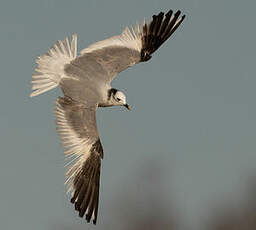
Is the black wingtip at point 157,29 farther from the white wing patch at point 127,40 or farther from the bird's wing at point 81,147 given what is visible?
the bird's wing at point 81,147

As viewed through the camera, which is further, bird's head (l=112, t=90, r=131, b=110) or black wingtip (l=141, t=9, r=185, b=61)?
black wingtip (l=141, t=9, r=185, b=61)

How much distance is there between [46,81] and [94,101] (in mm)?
957

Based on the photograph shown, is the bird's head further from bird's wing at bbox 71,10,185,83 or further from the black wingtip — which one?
the black wingtip

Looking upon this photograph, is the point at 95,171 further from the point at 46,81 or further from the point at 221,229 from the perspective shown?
the point at 221,229

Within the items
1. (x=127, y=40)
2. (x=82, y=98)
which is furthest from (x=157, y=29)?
(x=82, y=98)

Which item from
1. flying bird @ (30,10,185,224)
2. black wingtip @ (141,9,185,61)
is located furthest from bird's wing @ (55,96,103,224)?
black wingtip @ (141,9,185,61)

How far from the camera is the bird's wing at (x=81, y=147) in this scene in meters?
15.3

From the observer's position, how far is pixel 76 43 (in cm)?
1593

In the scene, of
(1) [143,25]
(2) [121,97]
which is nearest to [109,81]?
(2) [121,97]

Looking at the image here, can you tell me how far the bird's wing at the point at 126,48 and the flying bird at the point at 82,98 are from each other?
1cm

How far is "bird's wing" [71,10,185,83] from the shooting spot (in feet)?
51.5

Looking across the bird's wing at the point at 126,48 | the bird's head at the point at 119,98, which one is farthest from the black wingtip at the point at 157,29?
the bird's head at the point at 119,98

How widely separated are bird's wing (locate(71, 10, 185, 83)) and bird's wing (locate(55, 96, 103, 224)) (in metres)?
0.68

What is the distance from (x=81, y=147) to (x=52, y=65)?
146 cm
